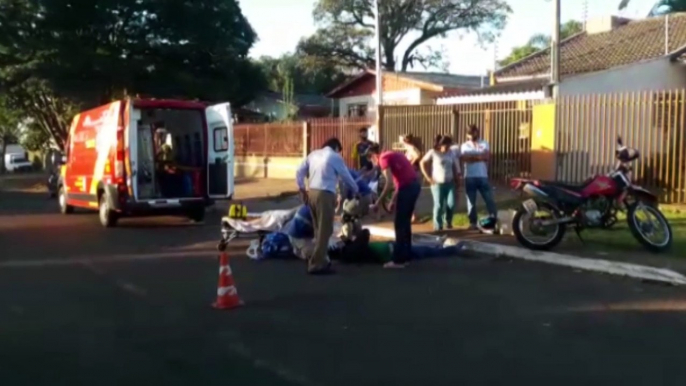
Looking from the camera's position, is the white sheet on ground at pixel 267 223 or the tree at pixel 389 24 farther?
the tree at pixel 389 24

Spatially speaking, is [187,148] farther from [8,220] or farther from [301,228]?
[301,228]

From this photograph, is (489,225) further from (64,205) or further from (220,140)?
(64,205)

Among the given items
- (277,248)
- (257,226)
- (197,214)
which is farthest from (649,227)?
(197,214)

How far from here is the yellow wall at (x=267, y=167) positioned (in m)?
31.2

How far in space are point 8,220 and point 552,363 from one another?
15.6m

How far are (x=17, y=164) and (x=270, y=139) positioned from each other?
3328 cm

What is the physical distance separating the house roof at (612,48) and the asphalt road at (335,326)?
19.6 metres

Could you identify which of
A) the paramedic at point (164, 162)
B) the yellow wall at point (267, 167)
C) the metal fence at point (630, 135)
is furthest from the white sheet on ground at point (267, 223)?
the yellow wall at point (267, 167)

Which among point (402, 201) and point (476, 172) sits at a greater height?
point (476, 172)

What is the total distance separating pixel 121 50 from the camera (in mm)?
38750

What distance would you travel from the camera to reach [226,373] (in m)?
6.69

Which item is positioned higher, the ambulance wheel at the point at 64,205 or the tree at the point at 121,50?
the tree at the point at 121,50

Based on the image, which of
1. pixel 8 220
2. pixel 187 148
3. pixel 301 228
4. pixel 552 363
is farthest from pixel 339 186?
pixel 8 220

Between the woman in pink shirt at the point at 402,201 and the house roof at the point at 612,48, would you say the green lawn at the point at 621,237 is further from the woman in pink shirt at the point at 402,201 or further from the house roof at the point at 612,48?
the house roof at the point at 612,48
